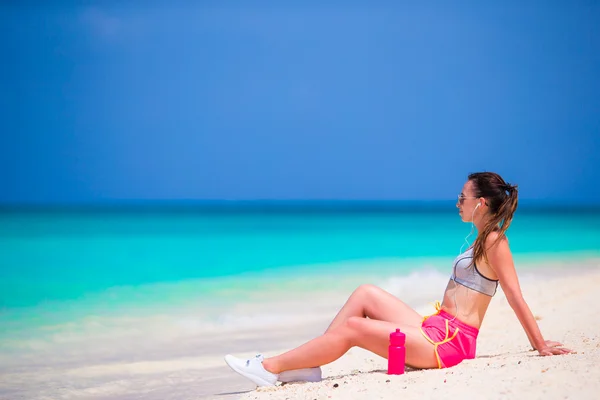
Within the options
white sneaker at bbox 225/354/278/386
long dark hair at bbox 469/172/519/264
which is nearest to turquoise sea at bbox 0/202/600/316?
white sneaker at bbox 225/354/278/386

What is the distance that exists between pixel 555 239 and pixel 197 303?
1202 cm

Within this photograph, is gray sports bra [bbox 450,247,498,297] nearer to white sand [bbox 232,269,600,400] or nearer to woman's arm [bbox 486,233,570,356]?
woman's arm [bbox 486,233,570,356]

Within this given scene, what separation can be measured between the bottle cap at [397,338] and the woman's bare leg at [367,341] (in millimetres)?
87

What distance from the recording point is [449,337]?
148 inches

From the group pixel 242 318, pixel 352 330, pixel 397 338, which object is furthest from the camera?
pixel 242 318

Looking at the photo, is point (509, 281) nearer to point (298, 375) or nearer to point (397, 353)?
point (397, 353)

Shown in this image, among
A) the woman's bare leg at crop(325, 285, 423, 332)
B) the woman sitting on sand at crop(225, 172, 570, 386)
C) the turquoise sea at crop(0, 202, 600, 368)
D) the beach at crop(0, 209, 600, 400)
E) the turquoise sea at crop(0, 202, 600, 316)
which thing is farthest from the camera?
the turquoise sea at crop(0, 202, 600, 316)

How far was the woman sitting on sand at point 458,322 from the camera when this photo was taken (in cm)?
365

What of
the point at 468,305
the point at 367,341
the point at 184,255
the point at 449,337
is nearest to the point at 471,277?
the point at 468,305

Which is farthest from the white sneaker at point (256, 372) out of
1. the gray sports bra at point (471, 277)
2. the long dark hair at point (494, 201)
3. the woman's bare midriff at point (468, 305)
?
the long dark hair at point (494, 201)

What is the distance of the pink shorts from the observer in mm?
3709

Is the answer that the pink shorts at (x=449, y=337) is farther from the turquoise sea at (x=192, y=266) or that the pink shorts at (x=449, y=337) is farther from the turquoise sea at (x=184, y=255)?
the turquoise sea at (x=184, y=255)

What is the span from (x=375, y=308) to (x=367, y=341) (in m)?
0.30

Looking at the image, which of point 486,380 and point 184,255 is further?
point 184,255
